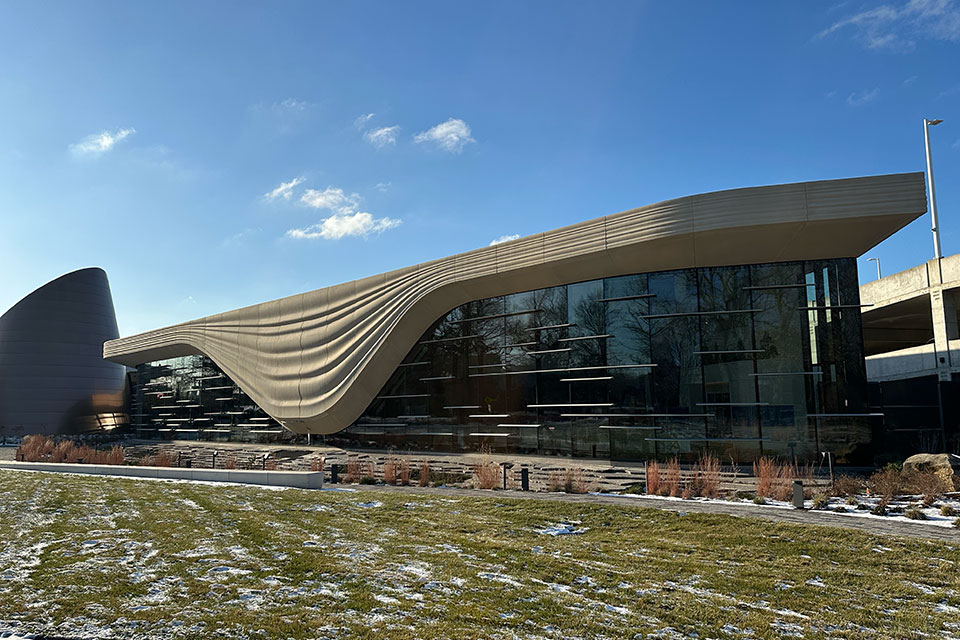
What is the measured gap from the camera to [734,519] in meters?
10.5

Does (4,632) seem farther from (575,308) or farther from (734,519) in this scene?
(575,308)

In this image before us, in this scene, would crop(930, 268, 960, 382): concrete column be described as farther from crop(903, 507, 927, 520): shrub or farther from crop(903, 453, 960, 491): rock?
crop(903, 507, 927, 520): shrub

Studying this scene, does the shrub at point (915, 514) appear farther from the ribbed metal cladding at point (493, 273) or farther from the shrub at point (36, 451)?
the shrub at point (36, 451)

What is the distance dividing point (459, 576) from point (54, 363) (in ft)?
185

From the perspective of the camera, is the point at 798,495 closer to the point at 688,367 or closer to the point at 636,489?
the point at 636,489

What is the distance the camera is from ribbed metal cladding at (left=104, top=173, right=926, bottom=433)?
652 inches

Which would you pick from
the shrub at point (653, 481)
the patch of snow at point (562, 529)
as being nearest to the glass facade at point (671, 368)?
the shrub at point (653, 481)

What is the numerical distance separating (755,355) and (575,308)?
6005 millimetres

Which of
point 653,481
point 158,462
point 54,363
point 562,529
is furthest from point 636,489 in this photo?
point 54,363

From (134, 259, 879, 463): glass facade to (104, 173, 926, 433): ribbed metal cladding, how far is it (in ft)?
2.89

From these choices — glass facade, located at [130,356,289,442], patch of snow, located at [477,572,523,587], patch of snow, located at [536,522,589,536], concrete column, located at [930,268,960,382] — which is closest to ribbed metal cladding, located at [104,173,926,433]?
glass facade, located at [130,356,289,442]

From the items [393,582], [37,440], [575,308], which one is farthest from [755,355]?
[37,440]

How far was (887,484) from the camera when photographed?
12.8m

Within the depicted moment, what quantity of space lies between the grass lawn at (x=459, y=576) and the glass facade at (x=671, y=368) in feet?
27.4
